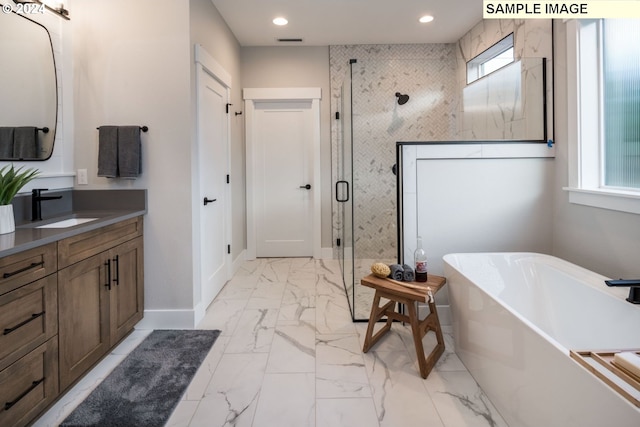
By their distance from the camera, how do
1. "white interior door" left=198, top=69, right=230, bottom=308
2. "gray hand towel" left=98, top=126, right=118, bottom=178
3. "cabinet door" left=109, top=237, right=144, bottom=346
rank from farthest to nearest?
1. "white interior door" left=198, top=69, right=230, bottom=308
2. "gray hand towel" left=98, top=126, right=118, bottom=178
3. "cabinet door" left=109, top=237, right=144, bottom=346

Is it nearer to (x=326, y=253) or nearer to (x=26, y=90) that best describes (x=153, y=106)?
(x=26, y=90)

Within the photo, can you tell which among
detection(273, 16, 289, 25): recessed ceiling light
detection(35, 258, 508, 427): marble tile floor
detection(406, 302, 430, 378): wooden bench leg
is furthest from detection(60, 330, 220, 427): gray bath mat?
detection(273, 16, 289, 25): recessed ceiling light

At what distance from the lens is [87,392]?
1.91 metres

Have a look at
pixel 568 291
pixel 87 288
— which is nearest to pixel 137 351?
pixel 87 288

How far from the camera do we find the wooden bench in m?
2.04

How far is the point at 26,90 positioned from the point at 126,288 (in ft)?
4.32

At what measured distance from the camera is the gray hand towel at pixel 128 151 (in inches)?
98.6

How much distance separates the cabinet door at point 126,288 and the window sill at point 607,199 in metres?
2.93

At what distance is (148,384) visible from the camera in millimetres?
1963

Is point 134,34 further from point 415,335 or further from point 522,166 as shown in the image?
point 522,166

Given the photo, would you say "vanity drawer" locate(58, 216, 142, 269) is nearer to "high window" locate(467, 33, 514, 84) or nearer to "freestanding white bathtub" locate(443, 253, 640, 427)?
"freestanding white bathtub" locate(443, 253, 640, 427)

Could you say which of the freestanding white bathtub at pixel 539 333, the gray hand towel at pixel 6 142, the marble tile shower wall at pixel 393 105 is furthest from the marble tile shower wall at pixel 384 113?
the gray hand towel at pixel 6 142

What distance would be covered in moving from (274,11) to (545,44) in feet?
7.66

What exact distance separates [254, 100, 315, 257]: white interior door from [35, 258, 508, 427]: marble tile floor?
1.81 metres
